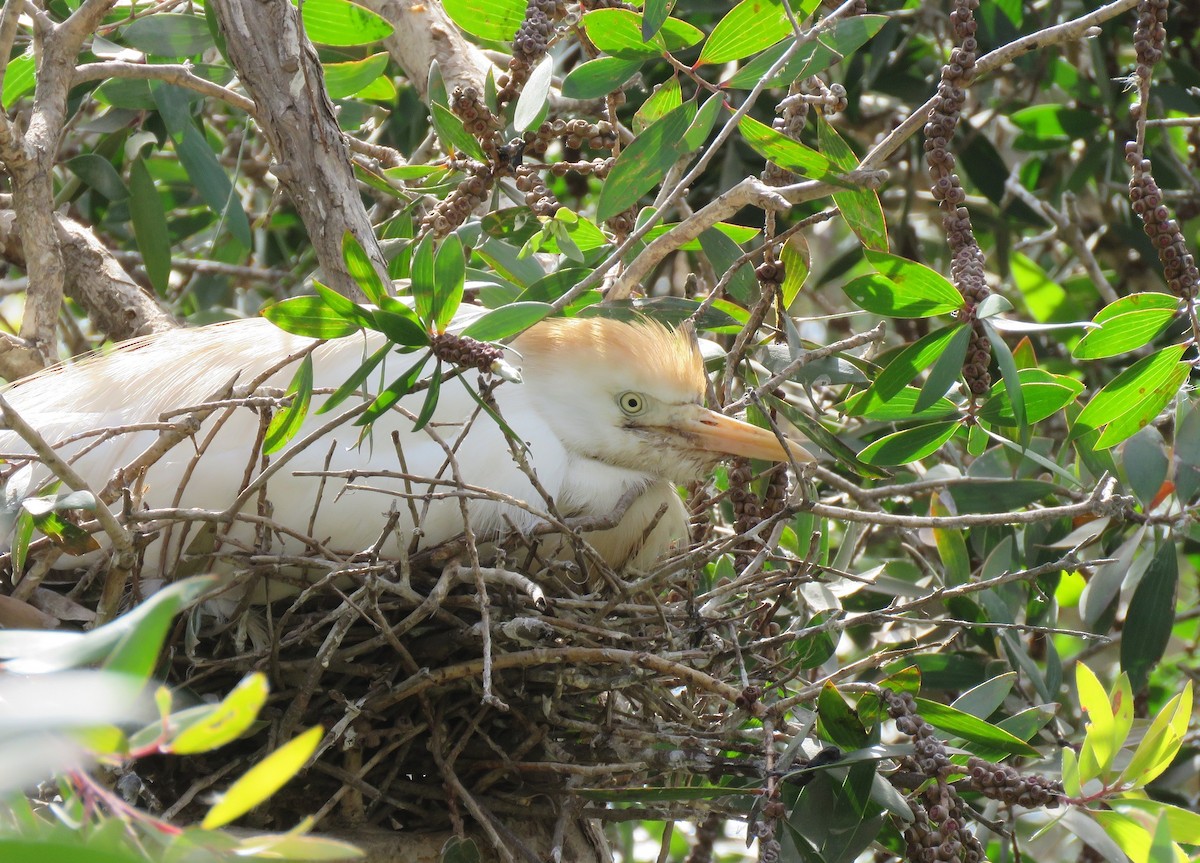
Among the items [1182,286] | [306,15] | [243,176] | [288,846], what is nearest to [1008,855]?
[1182,286]

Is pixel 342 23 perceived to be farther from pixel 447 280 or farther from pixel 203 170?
pixel 447 280

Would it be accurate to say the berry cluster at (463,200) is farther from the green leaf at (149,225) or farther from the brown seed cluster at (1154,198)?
the brown seed cluster at (1154,198)

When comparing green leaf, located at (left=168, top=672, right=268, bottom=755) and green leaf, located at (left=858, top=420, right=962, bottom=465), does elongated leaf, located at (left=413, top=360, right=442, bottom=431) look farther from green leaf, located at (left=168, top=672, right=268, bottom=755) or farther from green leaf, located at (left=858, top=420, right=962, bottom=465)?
green leaf, located at (left=858, top=420, right=962, bottom=465)

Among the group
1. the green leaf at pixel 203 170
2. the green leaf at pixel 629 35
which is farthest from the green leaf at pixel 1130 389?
the green leaf at pixel 203 170

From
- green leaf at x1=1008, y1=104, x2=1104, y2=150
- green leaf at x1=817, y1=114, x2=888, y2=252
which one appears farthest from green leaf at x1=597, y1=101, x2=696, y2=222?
green leaf at x1=1008, y1=104, x2=1104, y2=150

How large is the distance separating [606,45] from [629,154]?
0.18 m

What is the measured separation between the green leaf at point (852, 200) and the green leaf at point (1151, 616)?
36.9 inches

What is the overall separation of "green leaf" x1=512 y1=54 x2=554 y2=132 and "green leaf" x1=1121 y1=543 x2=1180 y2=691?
147cm

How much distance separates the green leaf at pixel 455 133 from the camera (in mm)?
2365

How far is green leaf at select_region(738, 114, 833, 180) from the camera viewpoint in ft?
6.38

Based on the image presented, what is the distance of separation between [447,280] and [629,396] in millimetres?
980

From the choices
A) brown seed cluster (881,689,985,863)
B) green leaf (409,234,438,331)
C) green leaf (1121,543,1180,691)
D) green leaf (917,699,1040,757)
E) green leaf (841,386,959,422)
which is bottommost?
green leaf (1121,543,1180,691)

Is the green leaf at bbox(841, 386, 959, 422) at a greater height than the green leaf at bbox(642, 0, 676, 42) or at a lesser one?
lesser

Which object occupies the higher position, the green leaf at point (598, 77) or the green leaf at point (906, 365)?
the green leaf at point (598, 77)
